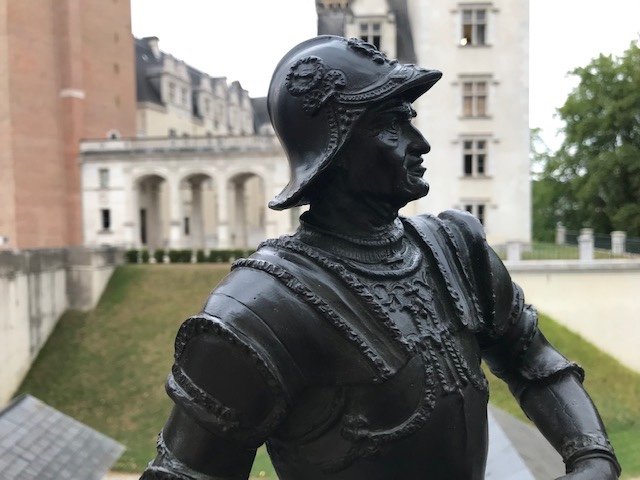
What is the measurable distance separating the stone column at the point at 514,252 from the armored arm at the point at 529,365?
1717cm

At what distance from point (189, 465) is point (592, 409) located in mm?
1212

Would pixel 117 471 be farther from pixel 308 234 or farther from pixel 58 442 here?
pixel 308 234

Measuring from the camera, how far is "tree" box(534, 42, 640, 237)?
25.6m

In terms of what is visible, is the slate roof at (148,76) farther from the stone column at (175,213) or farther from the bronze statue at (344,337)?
the bronze statue at (344,337)


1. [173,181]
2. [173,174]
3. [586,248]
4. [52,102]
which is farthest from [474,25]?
[52,102]

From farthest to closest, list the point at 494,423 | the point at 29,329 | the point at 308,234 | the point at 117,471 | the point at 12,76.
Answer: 1. the point at 12,76
2. the point at 29,329
3. the point at 117,471
4. the point at 494,423
5. the point at 308,234

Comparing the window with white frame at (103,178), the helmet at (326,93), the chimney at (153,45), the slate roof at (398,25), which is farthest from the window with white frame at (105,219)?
the helmet at (326,93)

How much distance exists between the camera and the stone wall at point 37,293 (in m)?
16.3

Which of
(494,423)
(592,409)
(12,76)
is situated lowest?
(494,423)

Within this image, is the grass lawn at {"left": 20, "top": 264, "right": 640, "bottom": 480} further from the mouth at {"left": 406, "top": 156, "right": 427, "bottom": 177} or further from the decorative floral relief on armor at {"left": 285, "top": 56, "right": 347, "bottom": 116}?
the decorative floral relief on armor at {"left": 285, "top": 56, "right": 347, "bottom": 116}

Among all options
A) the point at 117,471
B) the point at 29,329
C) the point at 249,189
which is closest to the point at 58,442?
the point at 117,471

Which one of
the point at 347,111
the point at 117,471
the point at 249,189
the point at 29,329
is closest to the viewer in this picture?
the point at 347,111

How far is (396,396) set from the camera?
1.61m

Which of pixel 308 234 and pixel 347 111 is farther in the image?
pixel 308 234
